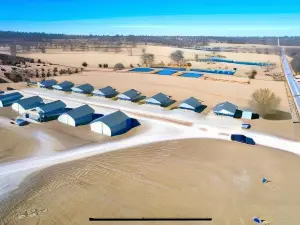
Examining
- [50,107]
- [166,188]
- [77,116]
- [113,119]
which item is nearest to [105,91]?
[50,107]

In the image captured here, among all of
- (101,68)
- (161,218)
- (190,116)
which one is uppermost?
(101,68)

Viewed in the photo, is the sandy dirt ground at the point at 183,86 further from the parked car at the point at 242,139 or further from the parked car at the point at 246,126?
the parked car at the point at 242,139

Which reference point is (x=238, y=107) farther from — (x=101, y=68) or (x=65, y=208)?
(x=101, y=68)

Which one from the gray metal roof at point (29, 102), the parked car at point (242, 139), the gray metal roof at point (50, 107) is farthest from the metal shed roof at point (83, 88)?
the parked car at point (242, 139)

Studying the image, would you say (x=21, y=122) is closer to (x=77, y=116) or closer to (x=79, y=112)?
(x=77, y=116)

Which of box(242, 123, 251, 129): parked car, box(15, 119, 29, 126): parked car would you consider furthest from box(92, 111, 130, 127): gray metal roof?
box(242, 123, 251, 129): parked car

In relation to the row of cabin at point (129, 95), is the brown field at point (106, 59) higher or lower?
higher

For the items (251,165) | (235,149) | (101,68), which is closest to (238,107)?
(235,149)

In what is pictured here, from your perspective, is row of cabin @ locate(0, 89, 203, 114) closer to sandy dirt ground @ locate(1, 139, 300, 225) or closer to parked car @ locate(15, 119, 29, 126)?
parked car @ locate(15, 119, 29, 126)
